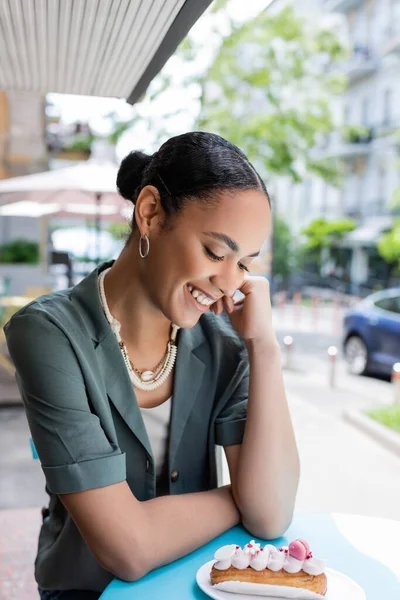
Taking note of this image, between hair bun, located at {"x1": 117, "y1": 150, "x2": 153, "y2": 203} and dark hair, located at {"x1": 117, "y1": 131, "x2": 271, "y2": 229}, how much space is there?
10cm

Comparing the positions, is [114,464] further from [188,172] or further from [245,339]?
[188,172]

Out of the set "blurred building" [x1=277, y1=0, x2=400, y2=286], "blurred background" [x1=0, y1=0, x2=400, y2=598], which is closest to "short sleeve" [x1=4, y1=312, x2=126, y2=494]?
"blurred background" [x1=0, y1=0, x2=400, y2=598]

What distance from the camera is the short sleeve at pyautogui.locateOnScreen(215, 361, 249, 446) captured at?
152 centimetres

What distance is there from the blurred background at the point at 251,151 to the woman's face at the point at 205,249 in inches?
10.1

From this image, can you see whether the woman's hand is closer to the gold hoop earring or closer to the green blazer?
the green blazer

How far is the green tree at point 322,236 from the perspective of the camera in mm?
24203

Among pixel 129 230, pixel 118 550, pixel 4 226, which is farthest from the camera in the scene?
pixel 4 226

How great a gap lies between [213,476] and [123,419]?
32 centimetres

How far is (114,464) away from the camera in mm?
1277

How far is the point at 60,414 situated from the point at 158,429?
303mm

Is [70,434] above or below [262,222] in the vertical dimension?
below

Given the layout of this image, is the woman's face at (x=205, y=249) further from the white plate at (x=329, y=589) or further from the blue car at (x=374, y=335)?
the blue car at (x=374, y=335)

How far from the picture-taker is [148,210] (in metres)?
1.38

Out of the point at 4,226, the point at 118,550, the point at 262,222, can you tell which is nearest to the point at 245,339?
the point at 262,222
